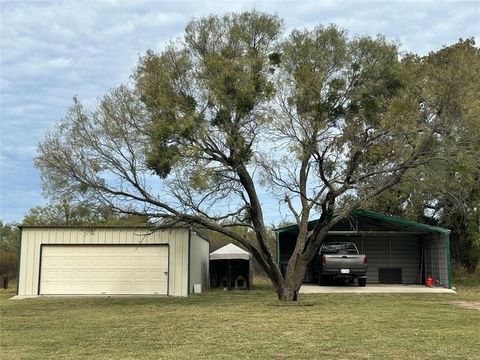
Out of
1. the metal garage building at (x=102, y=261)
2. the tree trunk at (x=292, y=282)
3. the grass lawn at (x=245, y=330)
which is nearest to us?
→ the grass lawn at (x=245, y=330)

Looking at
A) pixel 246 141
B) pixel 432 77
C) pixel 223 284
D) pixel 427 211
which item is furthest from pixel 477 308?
pixel 427 211

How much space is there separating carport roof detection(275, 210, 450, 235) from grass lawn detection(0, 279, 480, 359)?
7438 mm

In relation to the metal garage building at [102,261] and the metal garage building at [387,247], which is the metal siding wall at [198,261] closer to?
the metal garage building at [102,261]

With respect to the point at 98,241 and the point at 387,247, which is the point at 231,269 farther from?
the point at 387,247

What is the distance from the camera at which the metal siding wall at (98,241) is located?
76.5 ft

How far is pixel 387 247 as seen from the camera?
29.1 m

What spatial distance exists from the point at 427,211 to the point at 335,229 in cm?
774

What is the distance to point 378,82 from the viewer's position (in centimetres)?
1922

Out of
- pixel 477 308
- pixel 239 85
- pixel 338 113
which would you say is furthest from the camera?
pixel 338 113

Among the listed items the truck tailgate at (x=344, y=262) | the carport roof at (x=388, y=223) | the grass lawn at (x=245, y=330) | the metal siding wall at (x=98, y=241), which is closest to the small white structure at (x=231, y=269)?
the carport roof at (x=388, y=223)

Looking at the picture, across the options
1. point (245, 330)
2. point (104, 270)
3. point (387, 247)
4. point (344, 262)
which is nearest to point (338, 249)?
point (344, 262)

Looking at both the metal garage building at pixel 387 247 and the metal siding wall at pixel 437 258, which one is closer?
the metal siding wall at pixel 437 258

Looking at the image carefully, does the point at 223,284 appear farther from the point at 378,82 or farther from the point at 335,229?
the point at 378,82

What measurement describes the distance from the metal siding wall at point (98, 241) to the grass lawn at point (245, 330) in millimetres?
5189
